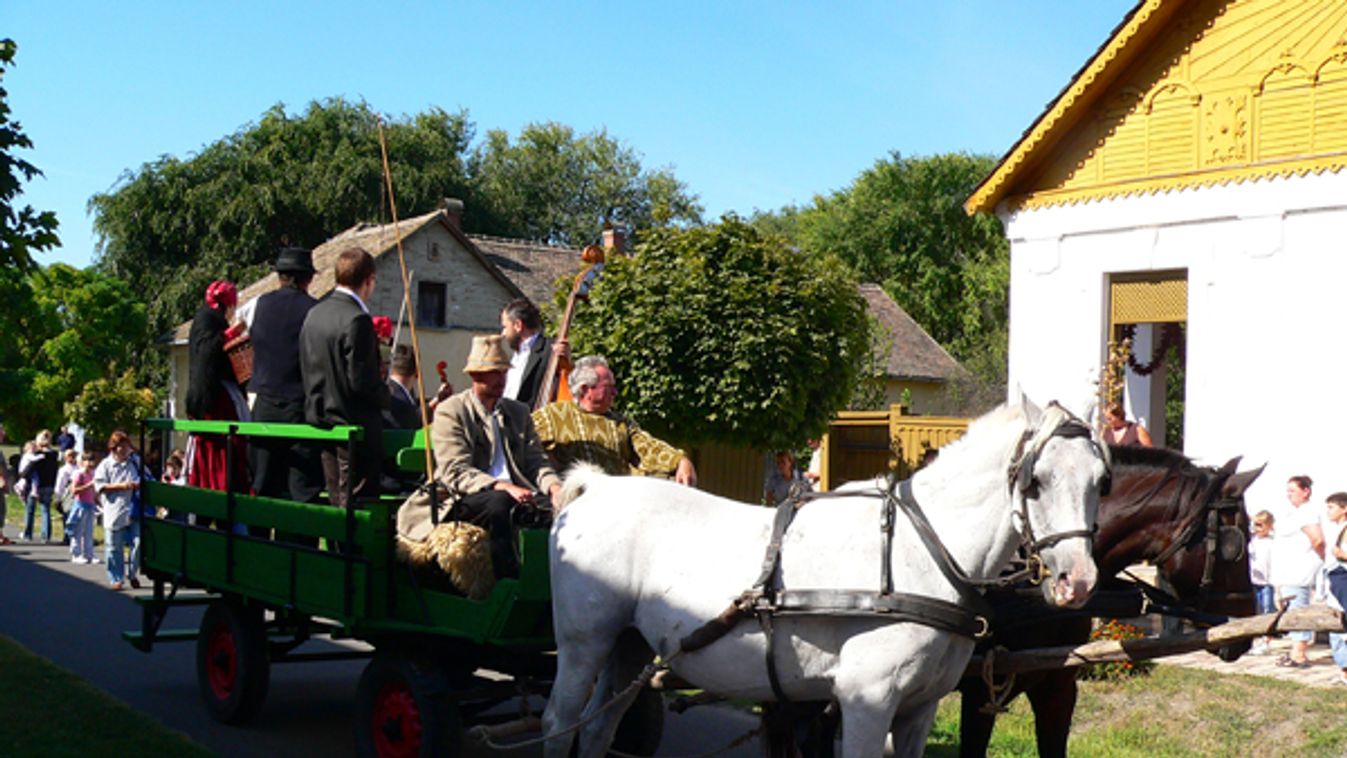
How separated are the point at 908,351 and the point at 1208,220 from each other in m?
25.4

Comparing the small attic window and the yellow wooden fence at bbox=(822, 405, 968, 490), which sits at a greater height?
the small attic window

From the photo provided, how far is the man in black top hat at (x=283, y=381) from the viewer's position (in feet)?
25.0

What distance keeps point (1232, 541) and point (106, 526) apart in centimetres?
1271

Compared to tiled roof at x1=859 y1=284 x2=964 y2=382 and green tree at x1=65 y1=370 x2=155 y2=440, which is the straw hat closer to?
green tree at x1=65 y1=370 x2=155 y2=440

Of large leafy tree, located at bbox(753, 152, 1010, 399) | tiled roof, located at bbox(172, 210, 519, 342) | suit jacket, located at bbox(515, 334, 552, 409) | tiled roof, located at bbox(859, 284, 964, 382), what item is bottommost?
suit jacket, located at bbox(515, 334, 552, 409)

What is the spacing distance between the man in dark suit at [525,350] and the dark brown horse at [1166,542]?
3002 mm

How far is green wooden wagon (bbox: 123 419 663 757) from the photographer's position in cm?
600

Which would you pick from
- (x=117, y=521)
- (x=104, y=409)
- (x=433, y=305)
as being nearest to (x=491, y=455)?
(x=117, y=521)

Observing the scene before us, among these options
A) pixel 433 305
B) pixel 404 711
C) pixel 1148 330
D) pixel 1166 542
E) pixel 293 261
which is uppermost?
pixel 433 305

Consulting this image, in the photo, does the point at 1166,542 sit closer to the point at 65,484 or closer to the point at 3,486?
the point at 3,486

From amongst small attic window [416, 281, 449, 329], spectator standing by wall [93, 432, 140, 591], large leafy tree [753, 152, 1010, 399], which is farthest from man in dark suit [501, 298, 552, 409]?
large leafy tree [753, 152, 1010, 399]

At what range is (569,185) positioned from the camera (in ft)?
204

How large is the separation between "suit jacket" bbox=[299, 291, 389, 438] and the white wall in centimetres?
853

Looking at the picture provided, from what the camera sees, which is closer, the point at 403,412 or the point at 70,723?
the point at 70,723
